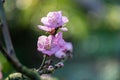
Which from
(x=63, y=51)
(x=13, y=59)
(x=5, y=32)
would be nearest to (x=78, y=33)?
(x=63, y=51)

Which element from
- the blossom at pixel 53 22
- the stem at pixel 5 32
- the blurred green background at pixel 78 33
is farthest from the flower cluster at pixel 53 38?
the blurred green background at pixel 78 33

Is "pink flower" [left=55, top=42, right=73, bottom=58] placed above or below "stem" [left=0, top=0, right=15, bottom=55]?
above

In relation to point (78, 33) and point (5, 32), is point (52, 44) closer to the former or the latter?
point (5, 32)

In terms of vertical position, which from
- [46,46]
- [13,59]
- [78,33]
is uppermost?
[78,33]

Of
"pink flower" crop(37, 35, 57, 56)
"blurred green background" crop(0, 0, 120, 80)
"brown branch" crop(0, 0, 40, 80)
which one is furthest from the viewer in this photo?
"blurred green background" crop(0, 0, 120, 80)

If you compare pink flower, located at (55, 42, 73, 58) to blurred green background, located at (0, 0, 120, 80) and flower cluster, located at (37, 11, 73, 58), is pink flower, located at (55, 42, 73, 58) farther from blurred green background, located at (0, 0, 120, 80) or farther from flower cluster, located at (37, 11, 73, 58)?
blurred green background, located at (0, 0, 120, 80)

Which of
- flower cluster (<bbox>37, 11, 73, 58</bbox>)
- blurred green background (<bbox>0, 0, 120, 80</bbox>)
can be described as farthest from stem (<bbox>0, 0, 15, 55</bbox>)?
blurred green background (<bbox>0, 0, 120, 80</bbox>)
